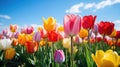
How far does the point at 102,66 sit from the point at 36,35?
12.0ft

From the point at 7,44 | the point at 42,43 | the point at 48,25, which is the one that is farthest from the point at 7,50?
the point at 42,43

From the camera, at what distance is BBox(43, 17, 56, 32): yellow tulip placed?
4.63 meters

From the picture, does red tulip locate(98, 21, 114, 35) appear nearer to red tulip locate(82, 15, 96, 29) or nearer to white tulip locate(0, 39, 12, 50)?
red tulip locate(82, 15, 96, 29)

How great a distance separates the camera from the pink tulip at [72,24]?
2453 mm

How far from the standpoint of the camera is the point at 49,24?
183 inches

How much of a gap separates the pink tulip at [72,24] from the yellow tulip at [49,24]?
2.16 metres

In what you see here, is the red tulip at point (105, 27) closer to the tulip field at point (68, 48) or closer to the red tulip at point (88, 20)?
the tulip field at point (68, 48)

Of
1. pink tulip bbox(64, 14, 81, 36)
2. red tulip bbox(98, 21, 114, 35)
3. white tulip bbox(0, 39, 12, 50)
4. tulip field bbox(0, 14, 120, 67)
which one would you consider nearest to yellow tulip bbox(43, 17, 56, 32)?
tulip field bbox(0, 14, 120, 67)

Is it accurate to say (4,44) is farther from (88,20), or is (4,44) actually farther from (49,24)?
(88,20)

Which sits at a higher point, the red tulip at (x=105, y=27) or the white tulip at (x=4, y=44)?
the red tulip at (x=105, y=27)

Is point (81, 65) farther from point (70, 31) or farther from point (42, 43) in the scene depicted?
point (42, 43)

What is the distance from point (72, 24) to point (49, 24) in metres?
2.20

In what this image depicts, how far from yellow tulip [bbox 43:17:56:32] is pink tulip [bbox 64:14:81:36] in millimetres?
2163

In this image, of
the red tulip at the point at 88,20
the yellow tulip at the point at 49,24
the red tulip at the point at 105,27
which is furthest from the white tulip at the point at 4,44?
the red tulip at the point at 105,27
